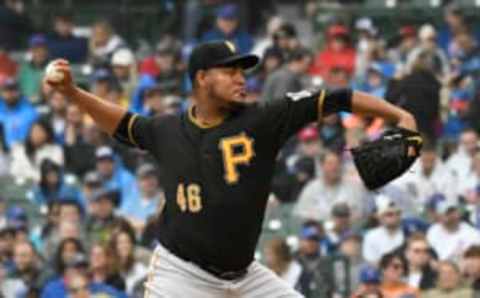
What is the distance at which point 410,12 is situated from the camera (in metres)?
17.3

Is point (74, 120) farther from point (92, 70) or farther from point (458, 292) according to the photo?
point (458, 292)

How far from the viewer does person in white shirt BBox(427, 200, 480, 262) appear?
12.4 metres

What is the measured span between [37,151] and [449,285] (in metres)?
4.95

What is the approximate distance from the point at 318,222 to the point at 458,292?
1.84 meters

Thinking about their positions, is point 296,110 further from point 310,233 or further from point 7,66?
point 7,66

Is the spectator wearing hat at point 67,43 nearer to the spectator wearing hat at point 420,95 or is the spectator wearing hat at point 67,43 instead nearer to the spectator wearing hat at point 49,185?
the spectator wearing hat at point 49,185

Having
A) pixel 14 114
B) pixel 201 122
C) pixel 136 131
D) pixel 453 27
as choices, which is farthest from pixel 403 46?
pixel 201 122

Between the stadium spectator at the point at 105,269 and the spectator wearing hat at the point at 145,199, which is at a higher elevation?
the spectator wearing hat at the point at 145,199

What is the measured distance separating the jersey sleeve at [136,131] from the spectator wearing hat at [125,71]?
8.16 m

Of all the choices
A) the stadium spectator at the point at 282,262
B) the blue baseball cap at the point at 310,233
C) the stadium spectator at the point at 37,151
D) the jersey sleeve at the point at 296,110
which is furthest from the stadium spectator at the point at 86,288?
the jersey sleeve at the point at 296,110

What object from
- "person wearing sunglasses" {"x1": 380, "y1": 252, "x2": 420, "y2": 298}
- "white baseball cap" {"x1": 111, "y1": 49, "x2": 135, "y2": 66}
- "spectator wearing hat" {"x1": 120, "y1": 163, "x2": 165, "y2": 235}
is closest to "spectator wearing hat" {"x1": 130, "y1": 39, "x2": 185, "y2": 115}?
"white baseball cap" {"x1": 111, "y1": 49, "x2": 135, "y2": 66}

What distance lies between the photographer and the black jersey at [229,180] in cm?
783

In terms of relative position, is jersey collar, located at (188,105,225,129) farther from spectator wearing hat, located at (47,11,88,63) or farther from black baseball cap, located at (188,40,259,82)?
spectator wearing hat, located at (47,11,88,63)

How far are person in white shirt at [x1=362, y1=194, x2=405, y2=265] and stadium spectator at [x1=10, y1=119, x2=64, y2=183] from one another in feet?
11.2
